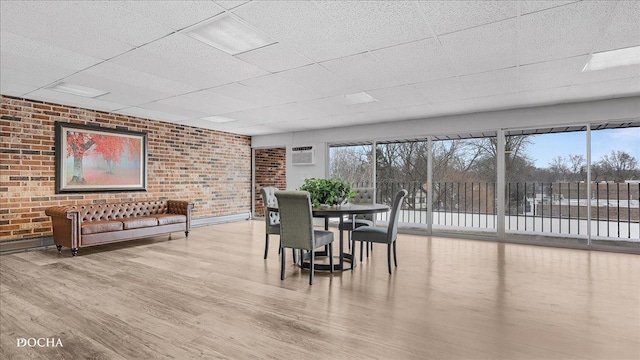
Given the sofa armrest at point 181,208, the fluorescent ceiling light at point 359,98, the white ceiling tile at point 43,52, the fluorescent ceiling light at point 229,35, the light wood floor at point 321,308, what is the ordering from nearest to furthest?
the light wood floor at point 321,308 < the fluorescent ceiling light at point 229,35 < the white ceiling tile at point 43,52 < the fluorescent ceiling light at point 359,98 < the sofa armrest at point 181,208

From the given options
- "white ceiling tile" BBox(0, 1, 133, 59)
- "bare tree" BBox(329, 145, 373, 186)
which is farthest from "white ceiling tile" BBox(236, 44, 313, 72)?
"bare tree" BBox(329, 145, 373, 186)

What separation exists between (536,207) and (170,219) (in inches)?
294

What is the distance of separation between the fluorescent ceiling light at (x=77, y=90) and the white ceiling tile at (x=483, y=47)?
4.72 m

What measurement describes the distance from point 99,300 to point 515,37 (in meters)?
4.42

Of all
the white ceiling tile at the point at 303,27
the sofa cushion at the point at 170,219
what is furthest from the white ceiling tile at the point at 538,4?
the sofa cushion at the point at 170,219

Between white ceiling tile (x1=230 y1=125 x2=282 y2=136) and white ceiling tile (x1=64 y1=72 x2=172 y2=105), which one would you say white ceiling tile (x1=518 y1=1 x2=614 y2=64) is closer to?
white ceiling tile (x1=64 y1=72 x2=172 y2=105)

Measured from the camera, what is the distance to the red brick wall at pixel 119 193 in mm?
4703

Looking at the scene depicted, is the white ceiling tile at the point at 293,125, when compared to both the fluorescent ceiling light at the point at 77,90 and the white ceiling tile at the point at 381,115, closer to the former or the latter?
the white ceiling tile at the point at 381,115

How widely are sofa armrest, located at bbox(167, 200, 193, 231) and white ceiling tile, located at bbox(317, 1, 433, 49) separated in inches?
187

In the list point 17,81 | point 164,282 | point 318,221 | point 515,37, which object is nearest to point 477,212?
point 318,221

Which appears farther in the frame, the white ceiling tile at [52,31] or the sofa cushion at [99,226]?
the sofa cushion at [99,226]

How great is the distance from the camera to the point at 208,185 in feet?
25.2

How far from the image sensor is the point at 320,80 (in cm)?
401

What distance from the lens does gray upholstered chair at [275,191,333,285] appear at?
3.32 m
